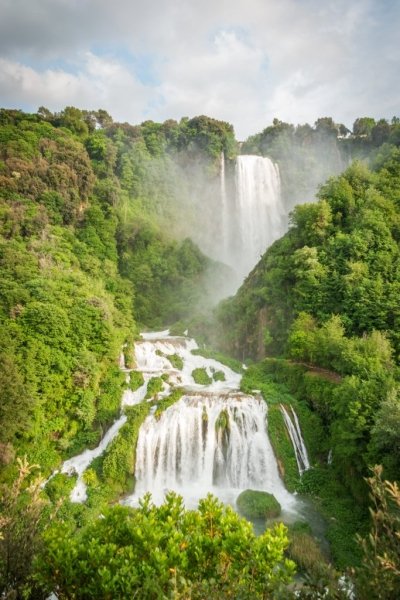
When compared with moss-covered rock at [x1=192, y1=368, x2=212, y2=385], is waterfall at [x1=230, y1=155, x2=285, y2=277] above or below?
above

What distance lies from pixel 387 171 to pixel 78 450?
32.8 m

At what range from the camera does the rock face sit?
16.0 m

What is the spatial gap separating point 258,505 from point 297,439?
512 centimetres

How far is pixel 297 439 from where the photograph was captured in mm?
20281

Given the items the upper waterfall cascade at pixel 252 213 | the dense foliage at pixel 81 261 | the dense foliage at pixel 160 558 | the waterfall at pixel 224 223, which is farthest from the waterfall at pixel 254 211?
the dense foliage at pixel 160 558

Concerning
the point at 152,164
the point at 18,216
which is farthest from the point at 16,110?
the point at 18,216

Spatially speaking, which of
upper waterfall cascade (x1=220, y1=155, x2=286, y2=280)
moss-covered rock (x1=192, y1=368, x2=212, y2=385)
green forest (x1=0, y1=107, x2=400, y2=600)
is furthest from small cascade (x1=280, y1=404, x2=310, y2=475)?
upper waterfall cascade (x1=220, y1=155, x2=286, y2=280)

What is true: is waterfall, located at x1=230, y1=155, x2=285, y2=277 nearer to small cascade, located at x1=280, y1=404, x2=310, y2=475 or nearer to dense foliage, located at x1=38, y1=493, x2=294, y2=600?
small cascade, located at x1=280, y1=404, x2=310, y2=475

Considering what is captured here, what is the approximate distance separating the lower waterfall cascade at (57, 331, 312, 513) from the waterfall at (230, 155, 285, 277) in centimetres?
3747

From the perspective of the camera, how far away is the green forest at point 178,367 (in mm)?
6238

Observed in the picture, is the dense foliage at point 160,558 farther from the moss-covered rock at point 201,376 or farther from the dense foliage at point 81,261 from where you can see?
the moss-covered rock at point 201,376

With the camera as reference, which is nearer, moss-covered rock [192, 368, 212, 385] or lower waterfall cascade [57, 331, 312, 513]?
lower waterfall cascade [57, 331, 312, 513]

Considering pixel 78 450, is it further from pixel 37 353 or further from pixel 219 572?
pixel 219 572

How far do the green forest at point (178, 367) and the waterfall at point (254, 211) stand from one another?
9132 millimetres
